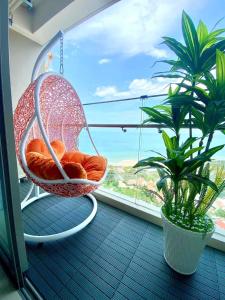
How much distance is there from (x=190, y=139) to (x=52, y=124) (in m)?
1.54

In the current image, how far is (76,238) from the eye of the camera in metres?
1.36

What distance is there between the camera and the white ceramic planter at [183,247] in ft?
3.21

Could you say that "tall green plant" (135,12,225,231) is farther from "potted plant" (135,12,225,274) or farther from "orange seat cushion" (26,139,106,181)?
"orange seat cushion" (26,139,106,181)

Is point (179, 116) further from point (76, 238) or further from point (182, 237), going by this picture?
point (76, 238)

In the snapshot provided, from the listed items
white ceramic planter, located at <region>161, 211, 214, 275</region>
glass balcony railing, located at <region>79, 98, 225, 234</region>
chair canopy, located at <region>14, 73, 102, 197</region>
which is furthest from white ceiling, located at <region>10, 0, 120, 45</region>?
white ceramic planter, located at <region>161, 211, 214, 275</region>

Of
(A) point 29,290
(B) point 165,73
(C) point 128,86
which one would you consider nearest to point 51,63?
(C) point 128,86

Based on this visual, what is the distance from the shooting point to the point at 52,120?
6.11 ft

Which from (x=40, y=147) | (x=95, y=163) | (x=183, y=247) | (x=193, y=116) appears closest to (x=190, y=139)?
(x=193, y=116)

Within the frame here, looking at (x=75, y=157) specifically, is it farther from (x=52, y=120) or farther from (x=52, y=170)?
(x=52, y=120)

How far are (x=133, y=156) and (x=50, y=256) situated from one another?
1.23 metres

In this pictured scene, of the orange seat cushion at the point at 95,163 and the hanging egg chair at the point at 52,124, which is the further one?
the orange seat cushion at the point at 95,163

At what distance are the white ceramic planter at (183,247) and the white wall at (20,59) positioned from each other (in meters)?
2.49

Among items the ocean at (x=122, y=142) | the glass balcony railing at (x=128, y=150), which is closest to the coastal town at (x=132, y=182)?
the glass balcony railing at (x=128, y=150)

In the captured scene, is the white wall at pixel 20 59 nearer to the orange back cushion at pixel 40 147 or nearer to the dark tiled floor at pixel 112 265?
the orange back cushion at pixel 40 147
